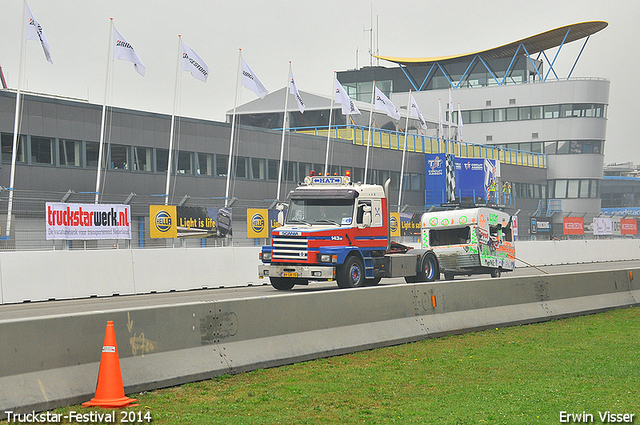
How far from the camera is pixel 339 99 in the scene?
46.4m

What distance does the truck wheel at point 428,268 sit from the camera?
24062 mm

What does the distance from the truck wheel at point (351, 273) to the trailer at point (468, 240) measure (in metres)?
6.54

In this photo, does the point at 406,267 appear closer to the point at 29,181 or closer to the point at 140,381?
the point at 140,381

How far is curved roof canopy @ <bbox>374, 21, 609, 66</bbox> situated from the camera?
84.5m

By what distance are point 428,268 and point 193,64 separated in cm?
1788

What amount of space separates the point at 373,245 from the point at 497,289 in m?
8.06

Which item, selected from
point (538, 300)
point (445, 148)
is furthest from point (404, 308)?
point (445, 148)

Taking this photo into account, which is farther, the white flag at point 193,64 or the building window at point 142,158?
the building window at point 142,158

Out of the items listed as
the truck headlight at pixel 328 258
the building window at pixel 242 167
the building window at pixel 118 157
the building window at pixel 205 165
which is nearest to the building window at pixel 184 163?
the building window at pixel 205 165

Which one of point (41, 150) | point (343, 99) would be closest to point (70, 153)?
point (41, 150)

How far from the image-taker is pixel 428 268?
24.7 meters

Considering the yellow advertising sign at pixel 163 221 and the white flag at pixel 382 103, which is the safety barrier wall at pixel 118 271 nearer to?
the yellow advertising sign at pixel 163 221

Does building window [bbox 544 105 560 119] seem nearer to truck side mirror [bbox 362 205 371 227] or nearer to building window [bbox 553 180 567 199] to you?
building window [bbox 553 180 567 199]

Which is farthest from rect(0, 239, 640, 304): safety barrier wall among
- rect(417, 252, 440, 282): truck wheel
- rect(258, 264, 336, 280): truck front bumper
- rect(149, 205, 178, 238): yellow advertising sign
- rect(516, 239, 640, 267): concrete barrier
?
rect(516, 239, 640, 267): concrete barrier
